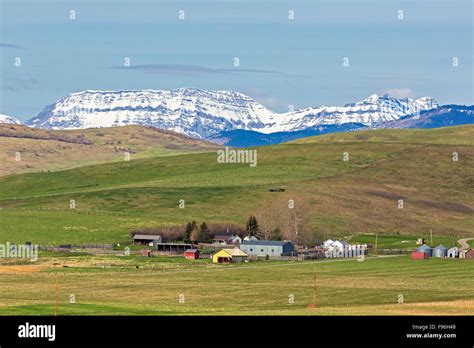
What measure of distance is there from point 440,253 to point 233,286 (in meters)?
60.2

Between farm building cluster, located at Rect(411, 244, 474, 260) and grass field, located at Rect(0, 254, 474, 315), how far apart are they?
273 cm

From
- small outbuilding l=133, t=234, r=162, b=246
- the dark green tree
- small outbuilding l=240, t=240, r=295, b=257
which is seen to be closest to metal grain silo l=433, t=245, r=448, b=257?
small outbuilding l=240, t=240, r=295, b=257

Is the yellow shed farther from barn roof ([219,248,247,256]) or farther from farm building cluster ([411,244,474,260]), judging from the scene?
farm building cluster ([411,244,474,260])

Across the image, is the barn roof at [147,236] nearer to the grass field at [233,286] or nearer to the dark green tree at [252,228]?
the dark green tree at [252,228]

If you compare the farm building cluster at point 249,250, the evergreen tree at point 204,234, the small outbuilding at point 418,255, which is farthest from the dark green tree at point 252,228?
the small outbuilding at point 418,255

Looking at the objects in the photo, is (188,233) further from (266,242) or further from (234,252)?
(234,252)

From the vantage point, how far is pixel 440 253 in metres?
150

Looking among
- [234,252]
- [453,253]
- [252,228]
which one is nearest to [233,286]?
[234,252]
